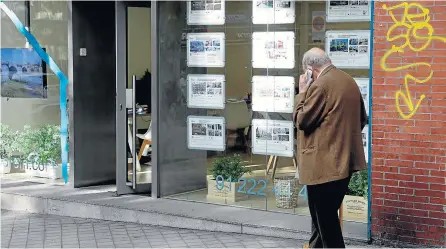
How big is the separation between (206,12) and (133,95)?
4.31 feet

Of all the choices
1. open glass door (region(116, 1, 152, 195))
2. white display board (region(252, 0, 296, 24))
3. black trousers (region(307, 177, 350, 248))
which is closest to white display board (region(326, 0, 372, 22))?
white display board (region(252, 0, 296, 24))

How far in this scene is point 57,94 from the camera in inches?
393

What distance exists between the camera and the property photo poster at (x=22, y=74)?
1010 centimetres

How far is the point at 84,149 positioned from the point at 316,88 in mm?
4533

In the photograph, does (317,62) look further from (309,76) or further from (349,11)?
(349,11)

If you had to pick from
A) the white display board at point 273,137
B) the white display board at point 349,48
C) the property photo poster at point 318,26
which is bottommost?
the white display board at point 273,137

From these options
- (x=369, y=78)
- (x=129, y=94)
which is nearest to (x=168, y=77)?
(x=129, y=94)

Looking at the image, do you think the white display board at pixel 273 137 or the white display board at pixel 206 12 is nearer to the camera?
the white display board at pixel 273 137

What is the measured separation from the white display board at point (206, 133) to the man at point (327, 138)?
8.65ft

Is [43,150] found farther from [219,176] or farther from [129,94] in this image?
[219,176]

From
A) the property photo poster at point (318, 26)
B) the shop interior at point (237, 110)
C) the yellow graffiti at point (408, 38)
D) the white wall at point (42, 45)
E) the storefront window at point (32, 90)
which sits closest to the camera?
the yellow graffiti at point (408, 38)

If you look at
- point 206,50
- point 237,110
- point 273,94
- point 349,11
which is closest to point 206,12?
point 206,50

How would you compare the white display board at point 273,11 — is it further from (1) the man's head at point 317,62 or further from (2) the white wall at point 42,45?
(2) the white wall at point 42,45

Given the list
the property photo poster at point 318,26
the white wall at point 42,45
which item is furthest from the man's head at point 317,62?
the white wall at point 42,45
